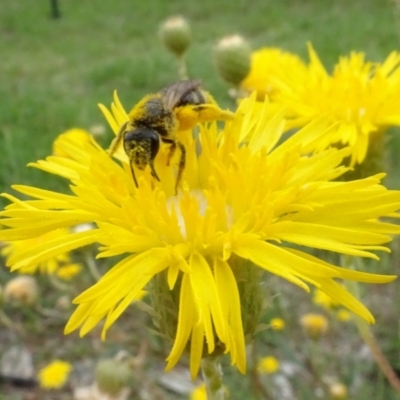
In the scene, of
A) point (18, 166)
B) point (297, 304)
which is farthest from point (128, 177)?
point (18, 166)

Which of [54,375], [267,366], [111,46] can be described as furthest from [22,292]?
[111,46]

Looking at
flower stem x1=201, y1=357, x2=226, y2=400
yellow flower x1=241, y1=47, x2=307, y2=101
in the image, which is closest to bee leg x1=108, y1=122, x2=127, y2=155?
flower stem x1=201, y1=357, x2=226, y2=400

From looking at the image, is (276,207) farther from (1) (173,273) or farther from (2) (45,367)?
(2) (45,367)

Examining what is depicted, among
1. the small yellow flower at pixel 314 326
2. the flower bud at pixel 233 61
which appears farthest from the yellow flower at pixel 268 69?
the small yellow flower at pixel 314 326

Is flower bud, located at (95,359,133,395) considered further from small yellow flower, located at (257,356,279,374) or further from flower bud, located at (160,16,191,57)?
flower bud, located at (160,16,191,57)

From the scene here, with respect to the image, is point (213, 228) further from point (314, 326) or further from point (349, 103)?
point (314, 326)

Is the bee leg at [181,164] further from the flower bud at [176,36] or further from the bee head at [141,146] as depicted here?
the flower bud at [176,36]
